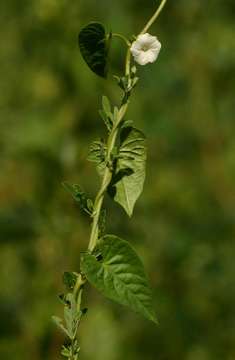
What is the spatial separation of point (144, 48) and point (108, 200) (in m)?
1.38

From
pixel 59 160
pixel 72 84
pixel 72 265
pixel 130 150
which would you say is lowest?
pixel 130 150

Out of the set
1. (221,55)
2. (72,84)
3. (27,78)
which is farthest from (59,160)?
(221,55)

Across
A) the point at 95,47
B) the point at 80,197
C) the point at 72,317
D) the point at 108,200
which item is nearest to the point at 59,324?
the point at 72,317

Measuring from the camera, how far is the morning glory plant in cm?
88

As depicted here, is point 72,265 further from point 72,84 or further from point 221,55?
point 221,55

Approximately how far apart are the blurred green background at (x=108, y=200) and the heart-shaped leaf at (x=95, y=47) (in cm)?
121

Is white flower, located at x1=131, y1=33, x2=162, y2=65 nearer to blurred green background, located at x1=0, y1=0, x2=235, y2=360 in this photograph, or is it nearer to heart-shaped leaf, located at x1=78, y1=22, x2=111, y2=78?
heart-shaped leaf, located at x1=78, y1=22, x2=111, y2=78

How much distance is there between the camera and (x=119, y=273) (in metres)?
0.90

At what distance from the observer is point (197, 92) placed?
3.47 meters

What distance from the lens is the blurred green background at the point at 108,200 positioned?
227 centimetres

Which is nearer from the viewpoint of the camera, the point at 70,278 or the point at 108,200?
the point at 70,278

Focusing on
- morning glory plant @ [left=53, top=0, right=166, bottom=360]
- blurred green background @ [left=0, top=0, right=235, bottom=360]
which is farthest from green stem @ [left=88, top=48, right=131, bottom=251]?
blurred green background @ [left=0, top=0, right=235, bottom=360]

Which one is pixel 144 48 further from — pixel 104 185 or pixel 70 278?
pixel 70 278

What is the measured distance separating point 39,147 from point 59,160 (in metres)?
0.06
